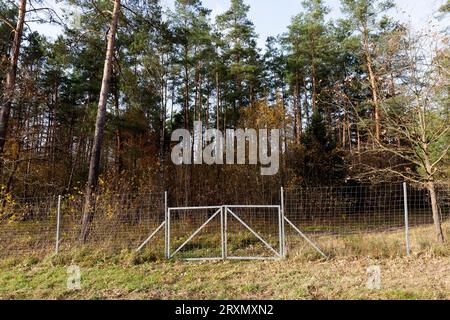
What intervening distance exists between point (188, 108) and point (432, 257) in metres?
18.7

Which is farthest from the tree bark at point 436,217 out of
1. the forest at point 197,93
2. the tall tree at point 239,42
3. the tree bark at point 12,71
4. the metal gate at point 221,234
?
the tall tree at point 239,42

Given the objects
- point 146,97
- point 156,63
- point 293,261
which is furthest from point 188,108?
point 293,261

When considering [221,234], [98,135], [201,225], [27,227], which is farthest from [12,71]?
[221,234]

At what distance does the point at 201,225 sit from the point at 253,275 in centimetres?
290

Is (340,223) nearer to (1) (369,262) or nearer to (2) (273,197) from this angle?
(1) (369,262)

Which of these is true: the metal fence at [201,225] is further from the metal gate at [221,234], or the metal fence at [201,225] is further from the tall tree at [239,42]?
the tall tree at [239,42]

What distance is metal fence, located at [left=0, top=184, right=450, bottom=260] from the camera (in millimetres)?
8312

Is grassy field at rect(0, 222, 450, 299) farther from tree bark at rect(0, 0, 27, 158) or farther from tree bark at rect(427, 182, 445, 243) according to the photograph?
tree bark at rect(0, 0, 27, 158)

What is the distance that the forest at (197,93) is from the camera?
29.6 feet

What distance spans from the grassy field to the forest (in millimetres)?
2203

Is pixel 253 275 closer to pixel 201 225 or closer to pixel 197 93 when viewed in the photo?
pixel 201 225

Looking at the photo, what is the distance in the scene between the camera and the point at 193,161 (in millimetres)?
20625

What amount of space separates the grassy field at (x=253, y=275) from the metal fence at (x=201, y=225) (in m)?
0.37
